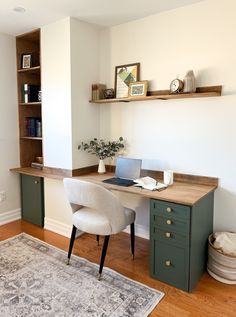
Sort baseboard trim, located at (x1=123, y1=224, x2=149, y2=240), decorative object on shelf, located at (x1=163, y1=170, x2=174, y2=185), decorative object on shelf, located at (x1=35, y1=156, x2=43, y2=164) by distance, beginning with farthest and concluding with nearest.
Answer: decorative object on shelf, located at (x1=35, y1=156, x2=43, y2=164) < baseboard trim, located at (x1=123, y1=224, x2=149, y2=240) < decorative object on shelf, located at (x1=163, y1=170, x2=174, y2=185)

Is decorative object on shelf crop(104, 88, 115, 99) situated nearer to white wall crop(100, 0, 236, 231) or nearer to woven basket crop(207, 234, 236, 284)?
white wall crop(100, 0, 236, 231)

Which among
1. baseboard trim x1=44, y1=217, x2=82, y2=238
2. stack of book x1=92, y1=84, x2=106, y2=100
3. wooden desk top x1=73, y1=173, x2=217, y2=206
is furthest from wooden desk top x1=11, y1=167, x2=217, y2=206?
stack of book x1=92, y1=84, x2=106, y2=100

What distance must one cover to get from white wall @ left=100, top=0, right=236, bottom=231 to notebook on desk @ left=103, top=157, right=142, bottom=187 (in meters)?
0.25

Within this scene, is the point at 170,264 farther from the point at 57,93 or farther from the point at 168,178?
the point at 57,93

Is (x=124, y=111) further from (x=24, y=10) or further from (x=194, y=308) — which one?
(x=194, y=308)

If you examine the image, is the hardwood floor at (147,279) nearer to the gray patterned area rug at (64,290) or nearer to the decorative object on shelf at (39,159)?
the gray patterned area rug at (64,290)

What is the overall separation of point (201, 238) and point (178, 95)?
129cm

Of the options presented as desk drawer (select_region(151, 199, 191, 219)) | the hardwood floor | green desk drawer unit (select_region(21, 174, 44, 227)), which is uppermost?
desk drawer (select_region(151, 199, 191, 219))

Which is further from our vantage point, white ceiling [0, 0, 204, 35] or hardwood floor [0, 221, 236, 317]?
white ceiling [0, 0, 204, 35]

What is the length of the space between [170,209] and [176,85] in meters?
1.17

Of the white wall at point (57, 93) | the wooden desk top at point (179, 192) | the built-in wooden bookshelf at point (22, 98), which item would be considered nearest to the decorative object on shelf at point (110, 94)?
the white wall at point (57, 93)

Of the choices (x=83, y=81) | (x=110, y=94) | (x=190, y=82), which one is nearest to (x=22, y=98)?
(x=83, y=81)

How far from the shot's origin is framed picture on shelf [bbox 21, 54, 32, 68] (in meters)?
3.47

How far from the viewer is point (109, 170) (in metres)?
3.30
